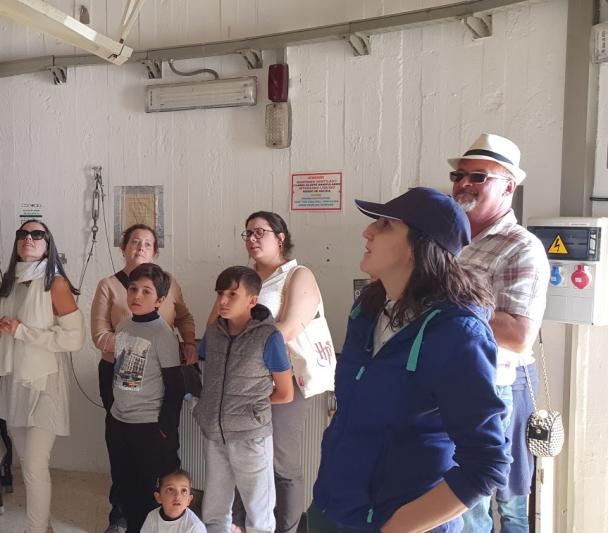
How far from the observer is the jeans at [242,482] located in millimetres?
2330

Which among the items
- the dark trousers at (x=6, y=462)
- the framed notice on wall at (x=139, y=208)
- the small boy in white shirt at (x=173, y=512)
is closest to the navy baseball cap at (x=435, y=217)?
the small boy in white shirt at (x=173, y=512)

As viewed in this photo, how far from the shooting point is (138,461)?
8.17 ft

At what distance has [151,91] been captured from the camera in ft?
11.0

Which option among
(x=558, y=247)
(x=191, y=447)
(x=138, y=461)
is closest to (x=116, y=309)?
(x=138, y=461)

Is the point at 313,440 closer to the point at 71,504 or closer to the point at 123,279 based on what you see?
the point at 123,279

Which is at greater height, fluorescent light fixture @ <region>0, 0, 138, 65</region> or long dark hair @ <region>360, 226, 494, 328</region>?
fluorescent light fixture @ <region>0, 0, 138, 65</region>

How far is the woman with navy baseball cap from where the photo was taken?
1.13m

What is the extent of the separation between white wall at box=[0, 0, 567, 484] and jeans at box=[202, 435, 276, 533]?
36.2 inches

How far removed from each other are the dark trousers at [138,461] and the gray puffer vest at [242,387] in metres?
0.26

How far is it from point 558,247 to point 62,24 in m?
2.05

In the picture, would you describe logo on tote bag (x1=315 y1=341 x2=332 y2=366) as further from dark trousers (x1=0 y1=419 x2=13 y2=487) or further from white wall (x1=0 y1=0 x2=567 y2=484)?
dark trousers (x1=0 y1=419 x2=13 y2=487)

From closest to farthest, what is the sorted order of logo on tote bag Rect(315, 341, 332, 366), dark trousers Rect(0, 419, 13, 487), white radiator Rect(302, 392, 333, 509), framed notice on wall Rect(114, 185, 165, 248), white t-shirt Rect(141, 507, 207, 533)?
→ white t-shirt Rect(141, 507, 207, 533), logo on tote bag Rect(315, 341, 332, 366), white radiator Rect(302, 392, 333, 509), dark trousers Rect(0, 419, 13, 487), framed notice on wall Rect(114, 185, 165, 248)

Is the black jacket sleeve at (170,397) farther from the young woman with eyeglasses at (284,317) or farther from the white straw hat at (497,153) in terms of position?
the white straw hat at (497,153)

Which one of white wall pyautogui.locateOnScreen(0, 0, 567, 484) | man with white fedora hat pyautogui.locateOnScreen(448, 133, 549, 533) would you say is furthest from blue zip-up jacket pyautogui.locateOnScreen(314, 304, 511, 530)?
white wall pyautogui.locateOnScreen(0, 0, 567, 484)
